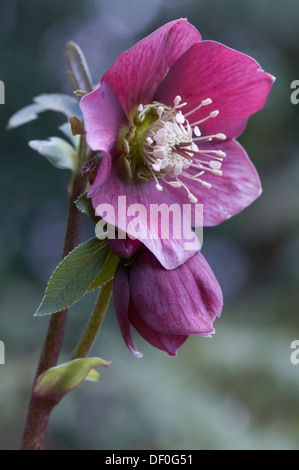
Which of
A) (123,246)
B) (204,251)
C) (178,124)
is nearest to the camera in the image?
(123,246)

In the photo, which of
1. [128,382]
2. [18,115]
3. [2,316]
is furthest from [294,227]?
[18,115]

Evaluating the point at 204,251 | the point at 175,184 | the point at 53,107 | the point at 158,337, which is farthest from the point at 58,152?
the point at 204,251

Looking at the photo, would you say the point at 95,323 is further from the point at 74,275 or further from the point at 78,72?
the point at 78,72

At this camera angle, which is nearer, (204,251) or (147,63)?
(147,63)

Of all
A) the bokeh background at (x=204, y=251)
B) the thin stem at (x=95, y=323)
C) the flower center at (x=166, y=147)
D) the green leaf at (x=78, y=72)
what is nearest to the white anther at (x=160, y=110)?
the flower center at (x=166, y=147)

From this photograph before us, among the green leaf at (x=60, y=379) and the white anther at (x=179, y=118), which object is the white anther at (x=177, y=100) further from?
the green leaf at (x=60, y=379)

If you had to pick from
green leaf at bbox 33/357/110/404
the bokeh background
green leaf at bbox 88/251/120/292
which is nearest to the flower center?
green leaf at bbox 88/251/120/292
